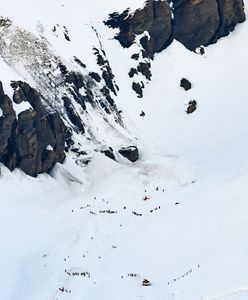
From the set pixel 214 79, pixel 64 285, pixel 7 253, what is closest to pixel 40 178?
pixel 7 253

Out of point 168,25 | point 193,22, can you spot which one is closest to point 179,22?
point 193,22

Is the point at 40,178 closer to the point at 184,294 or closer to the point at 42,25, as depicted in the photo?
the point at 42,25

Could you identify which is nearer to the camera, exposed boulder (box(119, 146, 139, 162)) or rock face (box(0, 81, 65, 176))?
rock face (box(0, 81, 65, 176))

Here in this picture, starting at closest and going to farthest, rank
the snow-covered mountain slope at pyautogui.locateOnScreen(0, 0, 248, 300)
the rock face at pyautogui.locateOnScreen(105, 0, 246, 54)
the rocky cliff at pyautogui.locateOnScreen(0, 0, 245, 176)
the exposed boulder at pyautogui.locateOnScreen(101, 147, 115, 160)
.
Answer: the snow-covered mountain slope at pyautogui.locateOnScreen(0, 0, 248, 300), the rocky cliff at pyautogui.locateOnScreen(0, 0, 245, 176), the exposed boulder at pyautogui.locateOnScreen(101, 147, 115, 160), the rock face at pyautogui.locateOnScreen(105, 0, 246, 54)

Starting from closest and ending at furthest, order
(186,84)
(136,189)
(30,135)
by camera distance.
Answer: (30,135)
(136,189)
(186,84)

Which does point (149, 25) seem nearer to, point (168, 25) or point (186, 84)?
point (168, 25)

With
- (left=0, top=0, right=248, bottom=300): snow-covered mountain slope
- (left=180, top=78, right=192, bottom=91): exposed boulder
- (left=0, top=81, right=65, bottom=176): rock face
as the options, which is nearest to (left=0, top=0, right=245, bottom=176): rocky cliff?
(left=0, top=81, right=65, bottom=176): rock face

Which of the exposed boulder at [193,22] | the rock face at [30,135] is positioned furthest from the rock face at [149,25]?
the rock face at [30,135]

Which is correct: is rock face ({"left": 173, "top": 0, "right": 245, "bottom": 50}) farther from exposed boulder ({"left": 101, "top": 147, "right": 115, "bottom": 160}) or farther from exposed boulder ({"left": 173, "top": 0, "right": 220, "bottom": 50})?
exposed boulder ({"left": 101, "top": 147, "right": 115, "bottom": 160})
